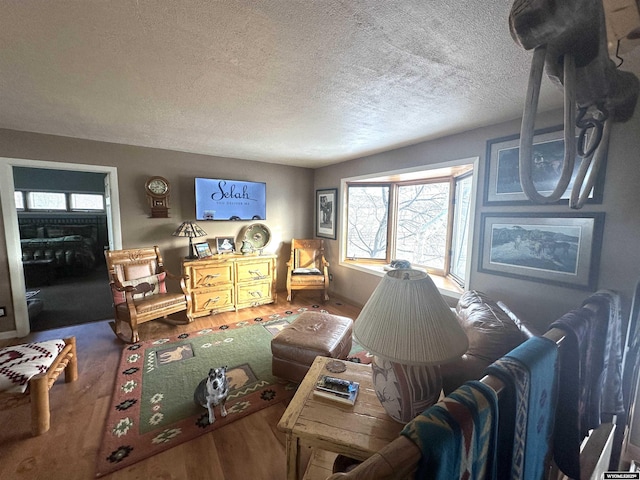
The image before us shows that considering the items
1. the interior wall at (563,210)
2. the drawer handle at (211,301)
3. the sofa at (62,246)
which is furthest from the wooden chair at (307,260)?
the sofa at (62,246)

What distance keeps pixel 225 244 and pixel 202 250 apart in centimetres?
39

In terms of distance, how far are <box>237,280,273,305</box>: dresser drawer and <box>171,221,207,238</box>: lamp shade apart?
3.04 feet

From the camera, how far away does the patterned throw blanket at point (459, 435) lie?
15.9 inches

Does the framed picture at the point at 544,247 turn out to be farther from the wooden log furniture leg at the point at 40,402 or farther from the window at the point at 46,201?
the window at the point at 46,201

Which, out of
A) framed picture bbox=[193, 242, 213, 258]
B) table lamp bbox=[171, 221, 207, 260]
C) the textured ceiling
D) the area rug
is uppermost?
the textured ceiling

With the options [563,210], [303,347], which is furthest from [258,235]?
[563,210]

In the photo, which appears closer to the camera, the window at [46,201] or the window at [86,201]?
the window at [46,201]

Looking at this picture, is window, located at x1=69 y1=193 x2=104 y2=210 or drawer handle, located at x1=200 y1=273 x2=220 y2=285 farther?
window, located at x1=69 y1=193 x2=104 y2=210

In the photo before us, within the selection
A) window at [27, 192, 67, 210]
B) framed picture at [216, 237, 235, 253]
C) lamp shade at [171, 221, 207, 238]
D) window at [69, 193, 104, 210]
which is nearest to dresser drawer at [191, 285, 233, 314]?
framed picture at [216, 237, 235, 253]

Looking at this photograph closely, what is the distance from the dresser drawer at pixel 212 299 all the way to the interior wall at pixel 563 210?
9.21 ft

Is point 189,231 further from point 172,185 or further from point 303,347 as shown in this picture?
point 303,347

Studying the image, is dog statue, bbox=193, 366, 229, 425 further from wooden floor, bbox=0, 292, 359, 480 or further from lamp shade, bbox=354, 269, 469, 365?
lamp shade, bbox=354, 269, 469, 365

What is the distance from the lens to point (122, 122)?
236 centimetres

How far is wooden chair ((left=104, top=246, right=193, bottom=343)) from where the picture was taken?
110 inches
